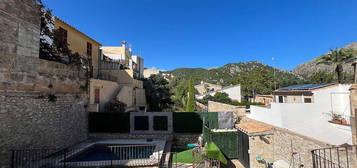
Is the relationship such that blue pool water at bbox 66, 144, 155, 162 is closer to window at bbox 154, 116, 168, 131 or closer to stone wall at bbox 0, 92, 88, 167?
stone wall at bbox 0, 92, 88, 167

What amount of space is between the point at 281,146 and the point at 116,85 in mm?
15679

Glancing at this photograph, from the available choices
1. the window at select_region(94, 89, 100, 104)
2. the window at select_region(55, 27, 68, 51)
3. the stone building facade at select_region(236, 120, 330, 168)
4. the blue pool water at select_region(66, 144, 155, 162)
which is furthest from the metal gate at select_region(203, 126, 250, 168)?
the window at select_region(55, 27, 68, 51)

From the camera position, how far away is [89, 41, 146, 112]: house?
14.4m

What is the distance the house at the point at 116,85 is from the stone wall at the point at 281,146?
41.2ft

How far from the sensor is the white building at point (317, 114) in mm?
10734

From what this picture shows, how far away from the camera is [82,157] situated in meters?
9.99

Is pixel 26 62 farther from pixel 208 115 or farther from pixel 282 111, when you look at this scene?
pixel 282 111

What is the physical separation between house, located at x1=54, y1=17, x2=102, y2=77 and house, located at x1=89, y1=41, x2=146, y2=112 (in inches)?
50.8

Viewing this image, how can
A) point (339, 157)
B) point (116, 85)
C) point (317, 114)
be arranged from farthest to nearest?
point (116, 85), point (317, 114), point (339, 157)

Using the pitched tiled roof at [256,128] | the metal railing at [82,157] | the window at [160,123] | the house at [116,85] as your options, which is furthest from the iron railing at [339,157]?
the house at [116,85]

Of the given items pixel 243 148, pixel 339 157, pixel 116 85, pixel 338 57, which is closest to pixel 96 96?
pixel 116 85

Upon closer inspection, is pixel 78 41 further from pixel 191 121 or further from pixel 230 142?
pixel 230 142

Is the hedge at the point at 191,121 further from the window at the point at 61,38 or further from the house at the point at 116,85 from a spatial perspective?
the window at the point at 61,38

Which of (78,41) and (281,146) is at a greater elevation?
(78,41)
